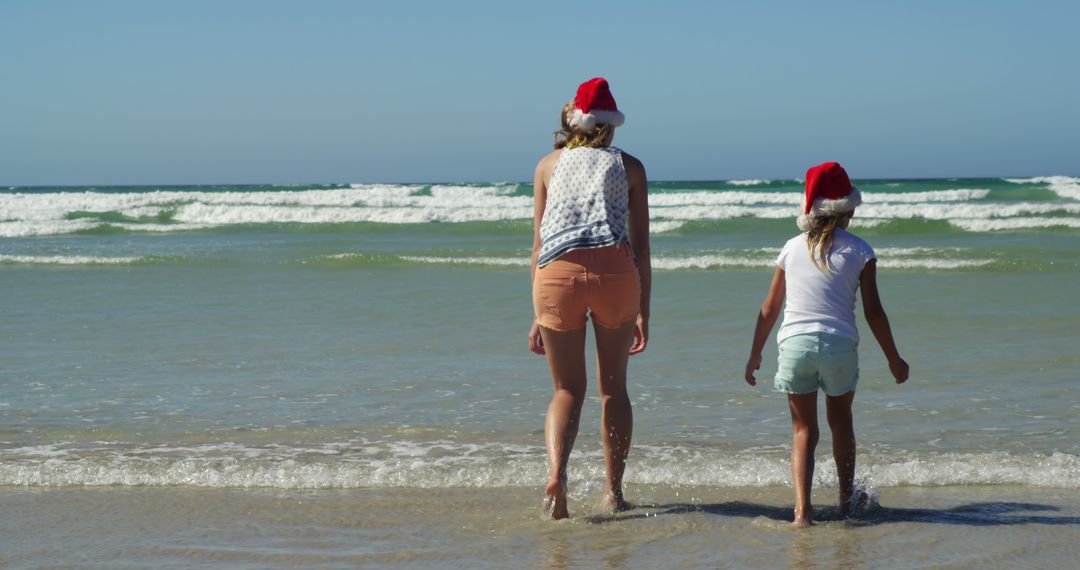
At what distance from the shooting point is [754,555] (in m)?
3.64

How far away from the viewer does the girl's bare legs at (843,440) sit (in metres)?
3.96

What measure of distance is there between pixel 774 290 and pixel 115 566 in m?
2.49

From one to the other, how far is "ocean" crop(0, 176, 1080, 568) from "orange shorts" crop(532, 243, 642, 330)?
785 millimetres

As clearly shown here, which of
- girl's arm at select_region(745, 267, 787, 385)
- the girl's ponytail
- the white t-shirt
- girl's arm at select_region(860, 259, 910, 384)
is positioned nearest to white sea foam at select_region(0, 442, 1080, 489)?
girl's arm at select_region(860, 259, 910, 384)

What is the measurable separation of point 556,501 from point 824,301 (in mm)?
1240

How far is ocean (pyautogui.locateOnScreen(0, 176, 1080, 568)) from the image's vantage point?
3.81 metres

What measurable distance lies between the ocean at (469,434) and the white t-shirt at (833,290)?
75 cm

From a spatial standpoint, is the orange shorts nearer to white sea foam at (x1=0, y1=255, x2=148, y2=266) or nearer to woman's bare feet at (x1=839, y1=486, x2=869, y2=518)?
woman's bare feet at (x1=839, y1=486, x2=869, y2=518)

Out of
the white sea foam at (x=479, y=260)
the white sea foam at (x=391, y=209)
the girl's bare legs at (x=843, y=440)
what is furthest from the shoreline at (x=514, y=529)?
the white sea foam at (x=391, y=209)

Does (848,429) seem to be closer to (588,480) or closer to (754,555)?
(754,555)

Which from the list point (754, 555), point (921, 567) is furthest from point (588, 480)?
point (921, 567)

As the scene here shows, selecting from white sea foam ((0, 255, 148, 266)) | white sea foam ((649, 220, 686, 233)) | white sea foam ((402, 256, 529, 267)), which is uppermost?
white sea foam ((649, 220, 686, 233))

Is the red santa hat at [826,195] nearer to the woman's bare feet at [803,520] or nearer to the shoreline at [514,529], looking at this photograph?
the woman's bare feet at [803,520]

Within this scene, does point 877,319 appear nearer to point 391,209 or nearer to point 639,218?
point 639,218
